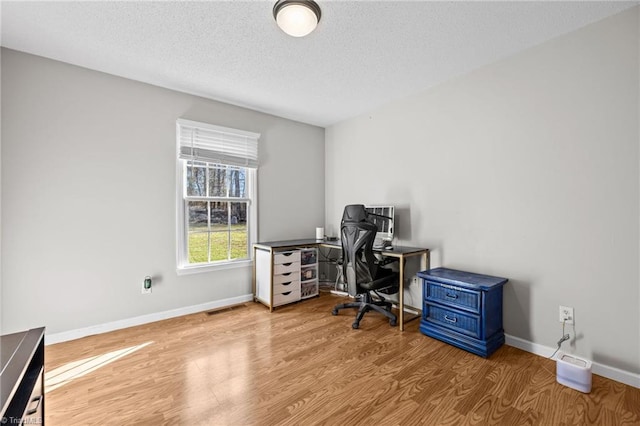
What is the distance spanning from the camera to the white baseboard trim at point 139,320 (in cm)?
244

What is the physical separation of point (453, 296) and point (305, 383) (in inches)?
56.9

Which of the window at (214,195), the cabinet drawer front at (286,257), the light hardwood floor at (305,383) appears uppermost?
the window at (214,195)

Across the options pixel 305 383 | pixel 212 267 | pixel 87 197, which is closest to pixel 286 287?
pixel 212 267

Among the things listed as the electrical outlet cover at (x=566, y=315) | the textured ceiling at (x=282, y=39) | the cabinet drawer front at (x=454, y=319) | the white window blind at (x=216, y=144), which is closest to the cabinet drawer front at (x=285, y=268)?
the white window blind at (x=216, y=144)

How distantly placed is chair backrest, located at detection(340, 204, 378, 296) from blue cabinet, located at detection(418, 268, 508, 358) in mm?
526

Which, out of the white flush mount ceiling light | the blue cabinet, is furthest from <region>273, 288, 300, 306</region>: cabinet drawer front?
the white flush mount ceiling light

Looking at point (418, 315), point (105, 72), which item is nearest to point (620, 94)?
point (418, 315)

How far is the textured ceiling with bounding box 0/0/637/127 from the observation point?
5.92ft

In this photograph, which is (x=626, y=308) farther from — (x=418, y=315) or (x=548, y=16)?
(x=548, y=16)

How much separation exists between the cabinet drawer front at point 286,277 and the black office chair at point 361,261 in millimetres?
806

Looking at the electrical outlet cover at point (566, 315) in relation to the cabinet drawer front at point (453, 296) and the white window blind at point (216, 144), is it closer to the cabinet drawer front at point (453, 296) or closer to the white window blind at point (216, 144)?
the cabinet drawer front at point (453, 296)

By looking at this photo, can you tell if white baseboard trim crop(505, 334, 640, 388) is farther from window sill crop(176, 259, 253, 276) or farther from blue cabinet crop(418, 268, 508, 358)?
window sill crop(176, 259, 253, 276)

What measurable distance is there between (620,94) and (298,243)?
122 inches

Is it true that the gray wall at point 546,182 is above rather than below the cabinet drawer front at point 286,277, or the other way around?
above
